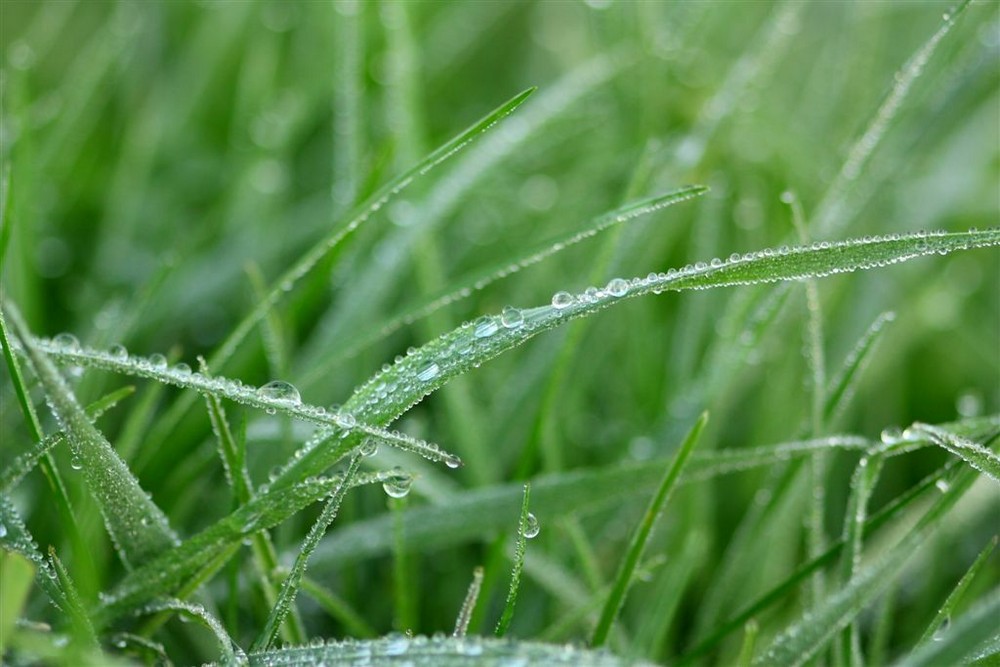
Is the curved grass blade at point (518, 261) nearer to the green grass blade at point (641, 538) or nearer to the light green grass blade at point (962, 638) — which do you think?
the green grass blade at point (641, 538)

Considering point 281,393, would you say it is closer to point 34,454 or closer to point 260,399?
point 260,399

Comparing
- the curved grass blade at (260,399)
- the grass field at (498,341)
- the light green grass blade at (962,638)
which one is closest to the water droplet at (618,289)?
the grass field at (498,341)

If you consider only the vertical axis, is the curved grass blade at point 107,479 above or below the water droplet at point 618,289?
below

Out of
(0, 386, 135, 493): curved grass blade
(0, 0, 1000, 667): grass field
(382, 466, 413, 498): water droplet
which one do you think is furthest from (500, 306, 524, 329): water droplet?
(0, 386, 135, 493): curved grass blade

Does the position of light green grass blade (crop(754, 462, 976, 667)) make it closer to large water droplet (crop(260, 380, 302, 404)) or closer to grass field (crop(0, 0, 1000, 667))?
grass field (crop(0, 0, 1000, 667))

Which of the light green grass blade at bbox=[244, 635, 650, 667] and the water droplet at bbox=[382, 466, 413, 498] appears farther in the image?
the water droplet at bbox=[382, 466, 413, 498]

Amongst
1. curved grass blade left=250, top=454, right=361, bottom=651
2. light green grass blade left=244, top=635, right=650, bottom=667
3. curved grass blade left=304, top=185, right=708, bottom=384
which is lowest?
light green grass blade left=244, top=635, right=650, bottom=667

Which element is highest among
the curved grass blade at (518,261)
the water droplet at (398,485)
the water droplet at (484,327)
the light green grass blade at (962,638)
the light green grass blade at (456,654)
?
the curved grass blade at (518,261)
